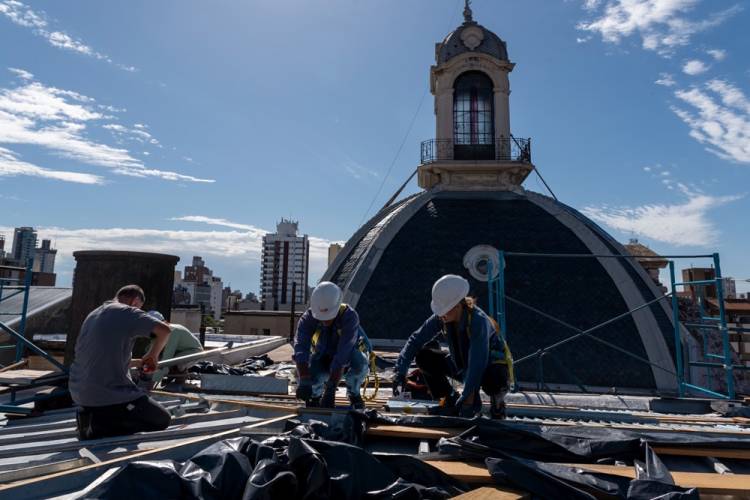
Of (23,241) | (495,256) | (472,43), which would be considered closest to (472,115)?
(472,43)

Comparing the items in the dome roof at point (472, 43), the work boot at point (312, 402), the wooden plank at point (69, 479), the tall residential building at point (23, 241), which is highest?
the tall residential building at point (23, 241)

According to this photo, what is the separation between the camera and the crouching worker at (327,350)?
18.5 feet

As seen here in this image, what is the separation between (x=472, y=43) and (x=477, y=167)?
20.6 feet

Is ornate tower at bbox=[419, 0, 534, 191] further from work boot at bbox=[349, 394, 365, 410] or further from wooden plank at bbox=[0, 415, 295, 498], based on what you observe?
wooden plank at bbox=[0, 415, 295, 498]

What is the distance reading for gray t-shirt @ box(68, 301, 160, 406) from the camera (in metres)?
4.44

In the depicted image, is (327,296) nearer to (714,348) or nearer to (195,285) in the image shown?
(714,348)

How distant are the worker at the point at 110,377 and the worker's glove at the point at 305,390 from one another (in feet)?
5.36

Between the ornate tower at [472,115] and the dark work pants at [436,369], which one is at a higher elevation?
the ornate tower at [472,115]

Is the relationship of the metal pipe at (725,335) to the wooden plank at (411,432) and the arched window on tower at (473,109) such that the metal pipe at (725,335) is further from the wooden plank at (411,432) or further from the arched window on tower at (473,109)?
the arched window on tower at (473,109)

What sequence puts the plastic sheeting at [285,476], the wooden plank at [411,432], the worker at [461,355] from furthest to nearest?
the worker at [461,355]
the wooden plank at [411,432]
the plastic sheeting at [285,476]

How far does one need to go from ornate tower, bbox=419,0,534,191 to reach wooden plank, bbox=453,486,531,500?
1762 centimetres

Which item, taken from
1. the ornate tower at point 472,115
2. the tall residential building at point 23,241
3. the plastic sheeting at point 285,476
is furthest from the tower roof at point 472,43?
the tall residential building at point 23,241

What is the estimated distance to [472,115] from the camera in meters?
21.3

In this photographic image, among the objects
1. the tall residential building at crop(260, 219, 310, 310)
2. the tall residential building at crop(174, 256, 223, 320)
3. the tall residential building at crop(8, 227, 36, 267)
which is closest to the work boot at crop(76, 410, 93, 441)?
the tall residential building at crop(174, 256, 223, 320)
